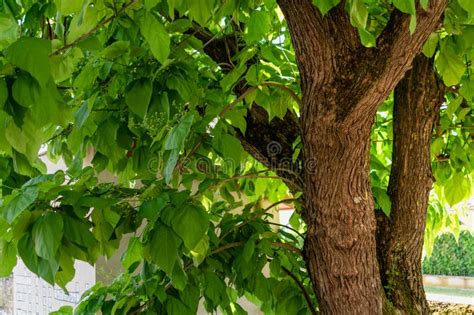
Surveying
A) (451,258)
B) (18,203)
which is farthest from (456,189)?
(451,258)

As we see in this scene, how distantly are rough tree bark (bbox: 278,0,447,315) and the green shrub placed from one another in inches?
255

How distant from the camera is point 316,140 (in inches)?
30.9

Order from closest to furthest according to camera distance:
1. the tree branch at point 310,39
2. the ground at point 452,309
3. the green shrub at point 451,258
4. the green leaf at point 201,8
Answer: the green leaf at point 201,8
the tree branch at point 310,39
the ground at point 452,309
the green shrub at point 451,258

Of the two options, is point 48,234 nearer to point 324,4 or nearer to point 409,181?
point 324,4

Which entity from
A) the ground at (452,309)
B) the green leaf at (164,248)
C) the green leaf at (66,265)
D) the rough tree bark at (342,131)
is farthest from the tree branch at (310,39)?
the ground at (452,309)

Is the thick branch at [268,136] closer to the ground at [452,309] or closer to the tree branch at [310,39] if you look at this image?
the tree branch at [310,39]

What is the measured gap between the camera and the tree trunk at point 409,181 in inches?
39.2

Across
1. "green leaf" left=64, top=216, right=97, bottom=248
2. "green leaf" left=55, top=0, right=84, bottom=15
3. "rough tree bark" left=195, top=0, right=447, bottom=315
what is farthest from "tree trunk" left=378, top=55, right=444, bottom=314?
"green leaf" left=55, top=0, right=84, bottom=15

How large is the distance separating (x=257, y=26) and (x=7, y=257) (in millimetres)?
488

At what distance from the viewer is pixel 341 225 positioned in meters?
0.83

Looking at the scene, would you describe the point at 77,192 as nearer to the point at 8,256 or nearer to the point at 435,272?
the point at 8,256

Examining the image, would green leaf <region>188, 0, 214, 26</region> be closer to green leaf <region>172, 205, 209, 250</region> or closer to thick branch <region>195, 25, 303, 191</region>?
green leaf <region>172, 205, 209, 250</region>

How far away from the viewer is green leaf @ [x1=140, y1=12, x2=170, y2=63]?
661mm

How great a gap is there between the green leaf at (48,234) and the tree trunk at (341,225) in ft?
1.12
